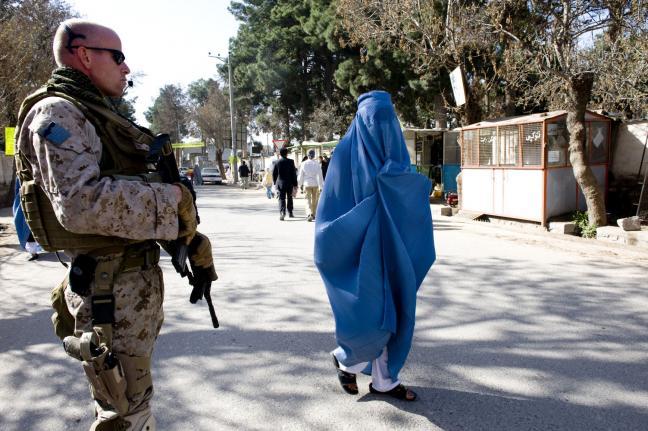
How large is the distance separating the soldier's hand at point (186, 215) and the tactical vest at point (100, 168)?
0.18 metres

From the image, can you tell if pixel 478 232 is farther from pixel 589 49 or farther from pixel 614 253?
pixel 589 49

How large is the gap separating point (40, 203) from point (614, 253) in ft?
24.9

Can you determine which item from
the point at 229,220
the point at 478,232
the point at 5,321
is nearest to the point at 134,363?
the point at 5,321

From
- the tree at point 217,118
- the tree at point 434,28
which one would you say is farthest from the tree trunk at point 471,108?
the tree at point 217,118

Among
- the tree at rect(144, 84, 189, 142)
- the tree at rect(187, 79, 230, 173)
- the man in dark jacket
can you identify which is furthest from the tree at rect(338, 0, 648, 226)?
the tree at rect(144, 84, 189, 142)

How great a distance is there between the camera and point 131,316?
77.5 inches

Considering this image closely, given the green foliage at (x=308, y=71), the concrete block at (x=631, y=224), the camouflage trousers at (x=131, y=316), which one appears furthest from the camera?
the green foliage at (x=308, y=71)

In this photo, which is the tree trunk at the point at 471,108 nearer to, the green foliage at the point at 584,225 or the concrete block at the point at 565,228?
the green foliage at the point at 584,225

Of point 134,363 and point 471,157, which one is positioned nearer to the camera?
point 134,363

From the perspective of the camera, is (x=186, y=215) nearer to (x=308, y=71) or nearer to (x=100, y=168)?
(x=100, y=168)

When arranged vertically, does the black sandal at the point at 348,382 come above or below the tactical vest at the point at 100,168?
below

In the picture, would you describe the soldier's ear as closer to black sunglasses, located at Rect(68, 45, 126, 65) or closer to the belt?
black sunglasses, located at Rect(68, 45, 126, 65)

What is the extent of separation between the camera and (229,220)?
40.1 ft

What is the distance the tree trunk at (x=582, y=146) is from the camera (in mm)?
8977
